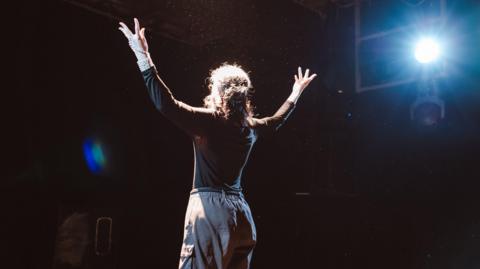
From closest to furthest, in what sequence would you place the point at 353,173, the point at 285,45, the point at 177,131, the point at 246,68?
the point at 177,131, the point at 246,68, the point at 285,45, the point at 353,173

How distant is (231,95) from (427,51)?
3441 mm

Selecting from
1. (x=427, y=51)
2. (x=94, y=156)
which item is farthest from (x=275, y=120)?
(x=427, y=51)

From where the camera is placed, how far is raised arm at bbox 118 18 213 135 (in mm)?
1777

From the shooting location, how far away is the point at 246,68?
15.2 feet

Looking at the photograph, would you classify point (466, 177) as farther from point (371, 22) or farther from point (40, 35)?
point (40, 35)

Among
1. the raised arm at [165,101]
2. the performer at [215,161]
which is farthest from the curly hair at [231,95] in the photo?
the raised arm at [165,101]

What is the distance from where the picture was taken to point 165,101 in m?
1.77

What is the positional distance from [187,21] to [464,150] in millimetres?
3188

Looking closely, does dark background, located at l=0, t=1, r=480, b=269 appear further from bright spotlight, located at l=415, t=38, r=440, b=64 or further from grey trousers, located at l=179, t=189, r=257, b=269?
grey trousers, located at l=179, t=189, r=257, b=269

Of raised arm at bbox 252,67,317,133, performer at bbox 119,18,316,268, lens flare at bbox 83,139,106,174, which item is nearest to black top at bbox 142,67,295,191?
performer at bbox 119,18,316,268

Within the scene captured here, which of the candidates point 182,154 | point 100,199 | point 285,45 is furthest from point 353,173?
point 100,199

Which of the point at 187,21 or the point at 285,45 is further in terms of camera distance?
the point at 285,45

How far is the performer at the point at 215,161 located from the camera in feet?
6.04

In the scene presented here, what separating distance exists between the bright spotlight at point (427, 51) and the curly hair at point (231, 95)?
10.7 feet
